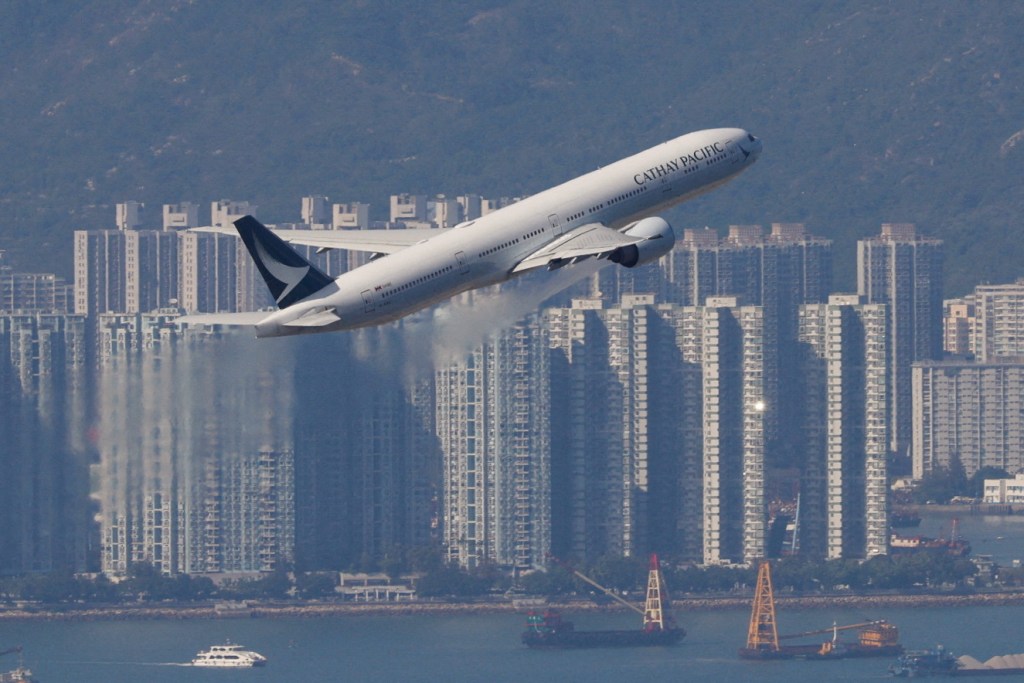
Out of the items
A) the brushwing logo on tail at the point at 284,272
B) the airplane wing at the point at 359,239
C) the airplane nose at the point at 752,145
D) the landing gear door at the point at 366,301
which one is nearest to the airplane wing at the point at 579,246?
the airplane wing at the point at 359,239

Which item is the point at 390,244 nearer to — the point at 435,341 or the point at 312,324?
the point at 312,324

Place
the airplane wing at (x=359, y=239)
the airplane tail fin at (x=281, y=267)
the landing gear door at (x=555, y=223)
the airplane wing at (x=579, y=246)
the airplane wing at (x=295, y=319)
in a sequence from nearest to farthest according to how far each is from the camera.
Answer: the airplane wing at (x=295, y=319) < the airplane tail fin at (x=281, y=267) < the airplane wing at (x=579, y=246) < the landing gear door at (x=555, y=223) < the airplane wing at (x=359, y=239)

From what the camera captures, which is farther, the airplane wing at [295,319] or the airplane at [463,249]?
the airplane at [463,249]

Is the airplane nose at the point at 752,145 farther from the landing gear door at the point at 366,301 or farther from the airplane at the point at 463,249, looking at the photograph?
the landing gear door at the point at 366,301

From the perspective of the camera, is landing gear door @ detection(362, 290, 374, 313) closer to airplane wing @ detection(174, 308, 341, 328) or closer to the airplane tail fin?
airplane wing @ detection(174, 308, 341, 328)

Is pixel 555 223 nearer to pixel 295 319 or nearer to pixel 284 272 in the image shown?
pixel 284 272

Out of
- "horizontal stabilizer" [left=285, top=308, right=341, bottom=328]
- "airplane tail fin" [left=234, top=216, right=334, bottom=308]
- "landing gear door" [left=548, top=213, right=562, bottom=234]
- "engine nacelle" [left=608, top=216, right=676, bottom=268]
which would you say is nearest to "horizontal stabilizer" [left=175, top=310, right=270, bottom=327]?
"horizontal stabilizer" [left=285, top=308, right=341, bottom=328]

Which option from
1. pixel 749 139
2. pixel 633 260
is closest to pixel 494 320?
pixel 749 139
